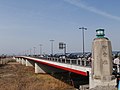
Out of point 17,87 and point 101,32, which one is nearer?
point 101,32

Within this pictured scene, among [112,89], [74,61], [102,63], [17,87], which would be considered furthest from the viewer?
[17,87]

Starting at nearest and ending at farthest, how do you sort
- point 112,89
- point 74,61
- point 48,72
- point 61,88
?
point 112,89
point 74,61
point 61,88
point 48,72

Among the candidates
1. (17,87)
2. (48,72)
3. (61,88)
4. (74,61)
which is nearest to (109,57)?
(74,61)

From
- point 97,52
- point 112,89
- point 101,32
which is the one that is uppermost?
point 101,32

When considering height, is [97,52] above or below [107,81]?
above

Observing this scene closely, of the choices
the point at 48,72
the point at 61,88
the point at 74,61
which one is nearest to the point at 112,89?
the point at 74,61

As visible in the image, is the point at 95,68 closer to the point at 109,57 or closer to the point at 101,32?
the point at 109,57

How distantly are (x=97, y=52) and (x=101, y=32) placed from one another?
2117mm

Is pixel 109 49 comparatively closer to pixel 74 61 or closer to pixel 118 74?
pixel 118 74

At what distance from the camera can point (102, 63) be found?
2266 cm

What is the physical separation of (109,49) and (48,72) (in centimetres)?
4645

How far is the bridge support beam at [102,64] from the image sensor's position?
22.3 metres

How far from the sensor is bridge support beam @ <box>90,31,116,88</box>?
22281 mm

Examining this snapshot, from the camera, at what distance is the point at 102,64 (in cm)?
2262
